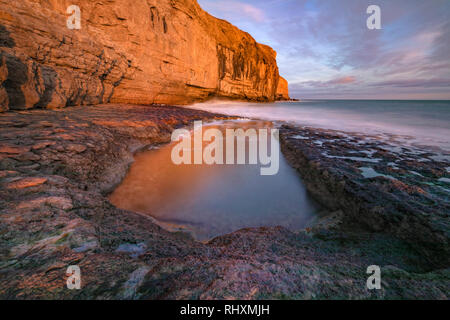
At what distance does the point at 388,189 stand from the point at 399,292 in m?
1.91

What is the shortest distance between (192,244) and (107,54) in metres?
9.34

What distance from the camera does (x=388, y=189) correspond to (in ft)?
7.41

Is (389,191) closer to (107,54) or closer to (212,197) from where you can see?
(212,197)

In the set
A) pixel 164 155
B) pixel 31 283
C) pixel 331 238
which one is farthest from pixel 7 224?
pixel 164 155

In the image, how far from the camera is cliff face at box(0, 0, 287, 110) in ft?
14.5

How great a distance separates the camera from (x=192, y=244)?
1.62 metres

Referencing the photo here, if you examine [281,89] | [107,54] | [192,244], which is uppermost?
[281,89]

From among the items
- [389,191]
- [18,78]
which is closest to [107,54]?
[18,78]

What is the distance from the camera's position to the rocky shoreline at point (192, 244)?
849 mm

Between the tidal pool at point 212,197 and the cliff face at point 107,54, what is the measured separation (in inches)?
138

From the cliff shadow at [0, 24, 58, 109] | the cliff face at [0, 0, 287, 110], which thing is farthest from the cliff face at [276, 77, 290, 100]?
the cliff shadow at [0, 24, 58, 109]

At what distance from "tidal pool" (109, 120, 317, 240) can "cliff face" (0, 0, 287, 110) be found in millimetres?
3507

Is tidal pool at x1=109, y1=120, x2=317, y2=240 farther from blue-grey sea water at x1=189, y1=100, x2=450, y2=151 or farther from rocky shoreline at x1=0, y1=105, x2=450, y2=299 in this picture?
blue-grey sea water at x1=189, y1=100, x2=450, y2=151

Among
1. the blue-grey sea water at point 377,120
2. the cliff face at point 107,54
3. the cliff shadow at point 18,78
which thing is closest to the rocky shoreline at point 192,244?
the cliff shadow at point 18,78
